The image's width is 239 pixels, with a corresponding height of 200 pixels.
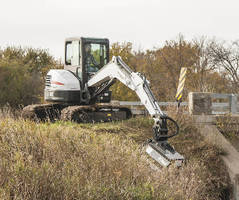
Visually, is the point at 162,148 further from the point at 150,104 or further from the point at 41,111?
the point at 41,111

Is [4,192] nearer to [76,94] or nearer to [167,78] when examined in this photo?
[76,94]

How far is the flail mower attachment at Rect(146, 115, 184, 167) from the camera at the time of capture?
8.79 m

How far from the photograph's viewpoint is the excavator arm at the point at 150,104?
897cm

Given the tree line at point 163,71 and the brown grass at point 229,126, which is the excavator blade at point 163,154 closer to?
the brown grass at point 229,126

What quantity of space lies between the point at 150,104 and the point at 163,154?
4.81 feet

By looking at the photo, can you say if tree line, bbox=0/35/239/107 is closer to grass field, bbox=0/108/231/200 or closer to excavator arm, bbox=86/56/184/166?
excavator arm, bbox=86/56/184/166

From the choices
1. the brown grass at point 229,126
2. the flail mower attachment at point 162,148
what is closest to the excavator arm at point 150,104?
the flail mower attachment at point 162,148

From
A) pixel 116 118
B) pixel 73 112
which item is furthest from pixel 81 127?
pixel 116 118

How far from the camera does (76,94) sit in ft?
45.9

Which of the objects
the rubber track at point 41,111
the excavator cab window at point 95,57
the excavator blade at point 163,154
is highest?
the excavator cab window at point 95,57

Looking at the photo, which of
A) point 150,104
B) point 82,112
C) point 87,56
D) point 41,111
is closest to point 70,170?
point 150,104

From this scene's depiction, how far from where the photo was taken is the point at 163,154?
353 inches

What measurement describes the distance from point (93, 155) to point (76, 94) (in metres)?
7.57

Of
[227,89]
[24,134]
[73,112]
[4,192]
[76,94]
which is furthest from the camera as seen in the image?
[227,89]
